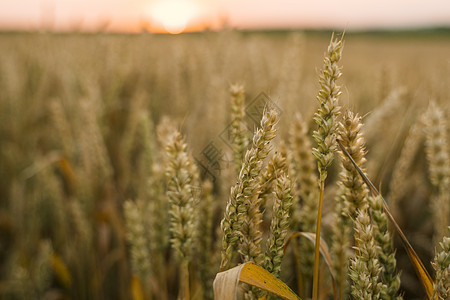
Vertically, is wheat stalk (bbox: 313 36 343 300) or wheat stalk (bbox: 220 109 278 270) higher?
wheat stalk (bbox: 313 36 343 300)

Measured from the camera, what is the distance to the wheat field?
0.42m

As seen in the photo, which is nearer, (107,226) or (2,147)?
(107,226)

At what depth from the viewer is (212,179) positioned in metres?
0.77

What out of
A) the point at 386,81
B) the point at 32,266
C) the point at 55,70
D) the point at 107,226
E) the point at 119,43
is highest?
the point at 119,43

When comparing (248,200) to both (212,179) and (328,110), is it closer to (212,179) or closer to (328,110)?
(328,110)

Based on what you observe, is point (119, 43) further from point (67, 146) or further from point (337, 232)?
point (337, 232)

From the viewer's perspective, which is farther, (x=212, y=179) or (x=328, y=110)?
(x=212, y=179)

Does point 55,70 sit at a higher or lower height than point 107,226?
higher

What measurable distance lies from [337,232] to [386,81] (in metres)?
0.98

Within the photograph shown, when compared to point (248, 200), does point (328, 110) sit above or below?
above

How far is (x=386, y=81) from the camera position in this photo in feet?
4.43

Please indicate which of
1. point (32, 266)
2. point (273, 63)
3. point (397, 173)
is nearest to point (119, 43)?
point (273, 63)

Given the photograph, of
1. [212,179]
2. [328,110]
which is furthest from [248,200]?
[212,179]

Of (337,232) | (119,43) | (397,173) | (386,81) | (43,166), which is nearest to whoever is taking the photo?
(337,232)
